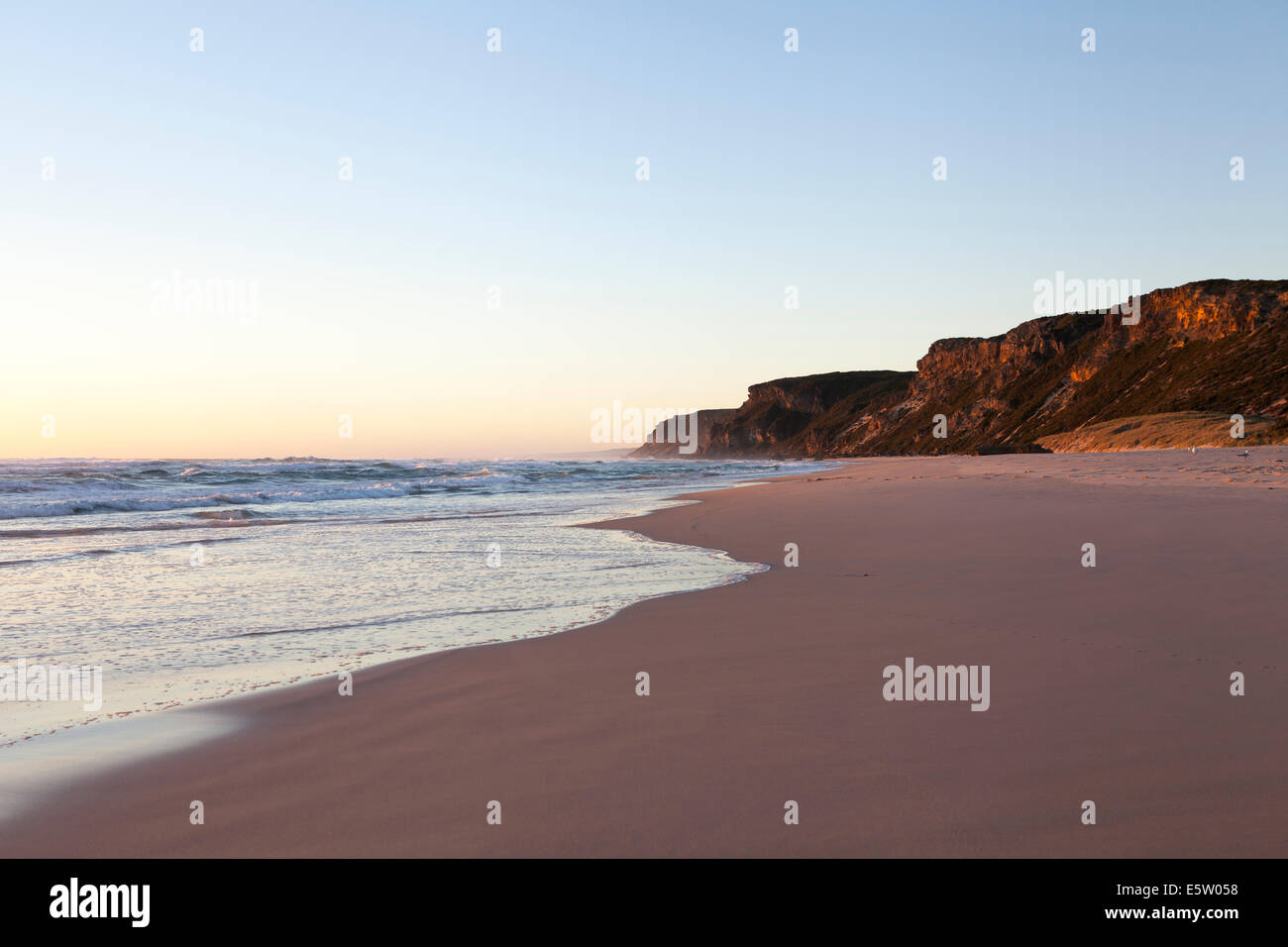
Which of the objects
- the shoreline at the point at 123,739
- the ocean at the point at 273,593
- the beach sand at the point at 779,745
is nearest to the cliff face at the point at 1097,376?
the ocean at the point at 273,593

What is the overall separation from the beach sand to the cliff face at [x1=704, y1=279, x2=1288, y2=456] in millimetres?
49047

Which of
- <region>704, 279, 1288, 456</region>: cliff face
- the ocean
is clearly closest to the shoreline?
the ocean

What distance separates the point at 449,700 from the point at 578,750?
1271mm

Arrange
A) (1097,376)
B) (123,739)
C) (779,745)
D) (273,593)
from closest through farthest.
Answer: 1. (779,745)
2. (123,739)
3. (273,593)
4. (1097,376)

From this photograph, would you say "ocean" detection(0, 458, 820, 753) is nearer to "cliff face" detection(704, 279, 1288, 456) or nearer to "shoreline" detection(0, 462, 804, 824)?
"shoreline" detection(0, 462, 804, 824)

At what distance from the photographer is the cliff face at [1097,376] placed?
79.6 metres

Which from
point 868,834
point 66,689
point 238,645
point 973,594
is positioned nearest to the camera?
point 868,834

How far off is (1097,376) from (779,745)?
129919 mm

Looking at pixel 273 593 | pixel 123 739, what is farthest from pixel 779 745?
pixel 273 593

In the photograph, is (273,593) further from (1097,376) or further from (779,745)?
(1097,376)

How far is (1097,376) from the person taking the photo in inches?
4564

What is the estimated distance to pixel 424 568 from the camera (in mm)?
10398
